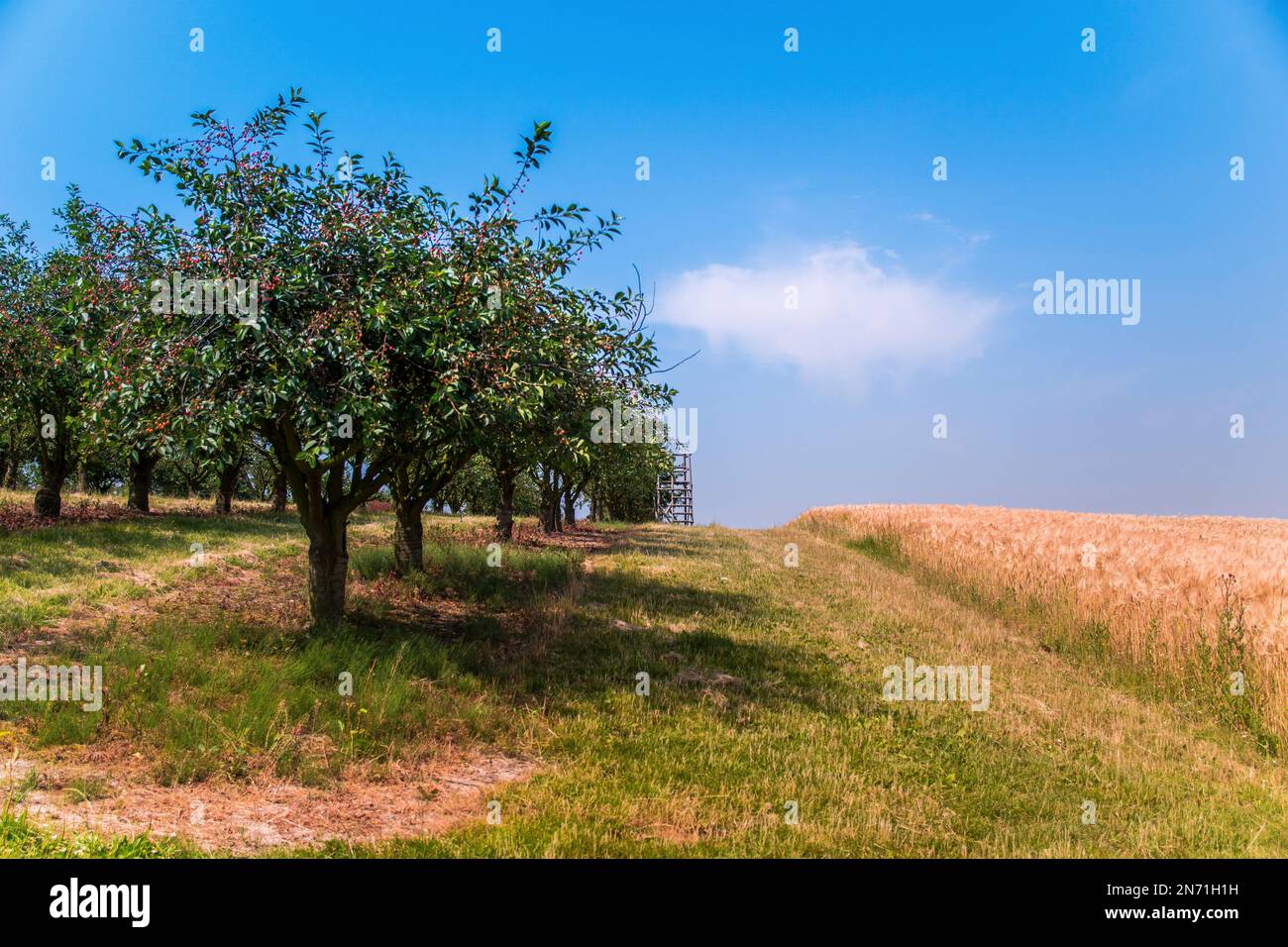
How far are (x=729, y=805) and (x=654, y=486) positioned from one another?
215 feet

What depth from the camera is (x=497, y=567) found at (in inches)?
868

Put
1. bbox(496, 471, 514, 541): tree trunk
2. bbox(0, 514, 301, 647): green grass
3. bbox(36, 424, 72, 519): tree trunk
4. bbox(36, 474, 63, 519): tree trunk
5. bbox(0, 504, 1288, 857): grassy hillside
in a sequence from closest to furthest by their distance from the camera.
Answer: bbox(0, 504, 1288, 857): grassy hillside, bbox(0, 514, 301, 647): green grass, bbox(36, 424, 72, 519): tree trunk, bbox(36, 474, 63, 519): tree trunk, bbox(496, 471, 514, 541): tree trunk

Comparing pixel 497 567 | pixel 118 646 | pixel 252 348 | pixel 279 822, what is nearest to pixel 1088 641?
pixel 497 567

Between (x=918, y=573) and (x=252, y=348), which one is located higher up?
(x=252, y=348)

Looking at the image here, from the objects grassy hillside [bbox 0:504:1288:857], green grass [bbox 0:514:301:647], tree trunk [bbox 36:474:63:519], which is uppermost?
tree trunk [bbox 36:474:63:519]

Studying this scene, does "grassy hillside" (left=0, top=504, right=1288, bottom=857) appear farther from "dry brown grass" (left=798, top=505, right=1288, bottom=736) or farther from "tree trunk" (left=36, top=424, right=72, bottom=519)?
"tree trunk" (left=36, top=424, right=72, bottom=519)

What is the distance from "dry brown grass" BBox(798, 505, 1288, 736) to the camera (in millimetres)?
13133

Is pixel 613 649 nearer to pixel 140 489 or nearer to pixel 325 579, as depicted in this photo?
pixel 325 579

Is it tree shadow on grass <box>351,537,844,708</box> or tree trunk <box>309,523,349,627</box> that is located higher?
tree trunk <box>309,523,349,627</box>

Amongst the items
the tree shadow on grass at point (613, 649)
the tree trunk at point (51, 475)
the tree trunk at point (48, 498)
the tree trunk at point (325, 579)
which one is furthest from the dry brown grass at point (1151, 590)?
the tree trunk at point (48, 498)

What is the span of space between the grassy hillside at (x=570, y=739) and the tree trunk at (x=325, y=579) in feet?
1.67

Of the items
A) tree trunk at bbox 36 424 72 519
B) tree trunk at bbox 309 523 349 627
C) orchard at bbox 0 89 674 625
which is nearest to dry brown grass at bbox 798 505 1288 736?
orchard at bbox 0 89 674 625

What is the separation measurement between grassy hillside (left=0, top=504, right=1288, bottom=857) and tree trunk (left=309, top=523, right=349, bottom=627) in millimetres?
509
